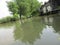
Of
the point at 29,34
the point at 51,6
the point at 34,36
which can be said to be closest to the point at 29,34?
the point at 29,34

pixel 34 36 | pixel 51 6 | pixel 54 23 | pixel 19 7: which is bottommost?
pixel 34 36

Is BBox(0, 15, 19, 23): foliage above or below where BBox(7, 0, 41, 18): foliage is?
below

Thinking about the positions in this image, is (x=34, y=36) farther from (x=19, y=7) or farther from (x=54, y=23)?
(x=19, y=7)

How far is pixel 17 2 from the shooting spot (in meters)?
44.0

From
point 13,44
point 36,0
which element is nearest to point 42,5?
point 36,0

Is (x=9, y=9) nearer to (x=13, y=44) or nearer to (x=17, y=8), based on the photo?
(x=17, y=8)

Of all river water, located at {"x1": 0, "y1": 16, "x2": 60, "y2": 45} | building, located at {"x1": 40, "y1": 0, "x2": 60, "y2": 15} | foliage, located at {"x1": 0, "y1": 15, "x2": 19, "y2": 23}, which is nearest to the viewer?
river water, located at {"x1": 0, "y1": 16, "x2": 60, "y2": 45}

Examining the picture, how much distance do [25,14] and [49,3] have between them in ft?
35.3

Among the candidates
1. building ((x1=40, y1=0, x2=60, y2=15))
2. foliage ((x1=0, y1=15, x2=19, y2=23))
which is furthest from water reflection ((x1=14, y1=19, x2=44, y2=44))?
building ((x1=40, y1=0, x2=60, y2=15))

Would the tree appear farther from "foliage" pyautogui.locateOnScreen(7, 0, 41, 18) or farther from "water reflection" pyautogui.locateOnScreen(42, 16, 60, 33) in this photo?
"water reflection" pyautogui.locateOnScreen(42, 16, 60, 33)

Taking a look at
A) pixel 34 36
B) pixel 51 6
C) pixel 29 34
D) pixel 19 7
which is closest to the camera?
pixel 34 36

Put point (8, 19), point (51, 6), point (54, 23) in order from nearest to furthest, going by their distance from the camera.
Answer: point (54, 23)
point (8, 19)
point (51, 6)

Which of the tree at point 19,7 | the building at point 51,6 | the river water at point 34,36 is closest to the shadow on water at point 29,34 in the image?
the river water at point 34,36

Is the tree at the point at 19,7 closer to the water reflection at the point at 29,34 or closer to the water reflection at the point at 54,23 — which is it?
the water reflection at the point at 54,23
